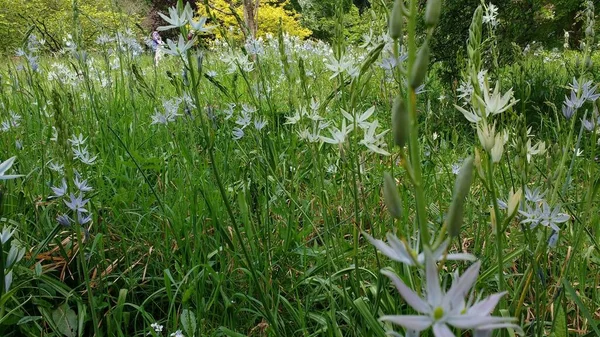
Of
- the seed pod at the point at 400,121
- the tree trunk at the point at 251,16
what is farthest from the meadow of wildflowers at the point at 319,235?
the tree trunk at the point at 251,16

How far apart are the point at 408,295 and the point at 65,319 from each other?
5.03ft

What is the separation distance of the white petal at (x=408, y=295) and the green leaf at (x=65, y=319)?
1449 millimetres

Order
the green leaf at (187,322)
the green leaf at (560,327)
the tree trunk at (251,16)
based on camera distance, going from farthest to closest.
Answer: the tree trunk at (251,16) → the green leaf at (187,322) → the green leaf at (560,327)

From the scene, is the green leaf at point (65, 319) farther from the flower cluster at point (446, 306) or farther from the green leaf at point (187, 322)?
the flower cluster at point (446, 306)

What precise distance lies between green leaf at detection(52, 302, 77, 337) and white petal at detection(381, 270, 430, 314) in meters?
1.45

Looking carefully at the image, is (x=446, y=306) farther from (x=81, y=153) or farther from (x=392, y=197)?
(x=81, y=153)

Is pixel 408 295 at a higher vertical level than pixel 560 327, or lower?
higher

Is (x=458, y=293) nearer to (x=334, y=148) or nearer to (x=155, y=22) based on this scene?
(x=334, y=148)

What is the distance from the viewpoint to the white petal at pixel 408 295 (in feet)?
1.58

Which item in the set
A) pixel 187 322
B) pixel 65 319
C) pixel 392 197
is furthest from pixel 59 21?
pixel 392 197

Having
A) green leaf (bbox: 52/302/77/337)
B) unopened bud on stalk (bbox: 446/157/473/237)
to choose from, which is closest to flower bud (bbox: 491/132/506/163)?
unopened bud on stalk (bbox: 446/157/473/237)

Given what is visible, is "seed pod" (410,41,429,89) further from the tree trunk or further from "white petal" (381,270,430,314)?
the tree trunk

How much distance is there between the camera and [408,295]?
496 millimetres

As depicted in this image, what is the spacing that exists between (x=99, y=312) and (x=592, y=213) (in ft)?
7.21
